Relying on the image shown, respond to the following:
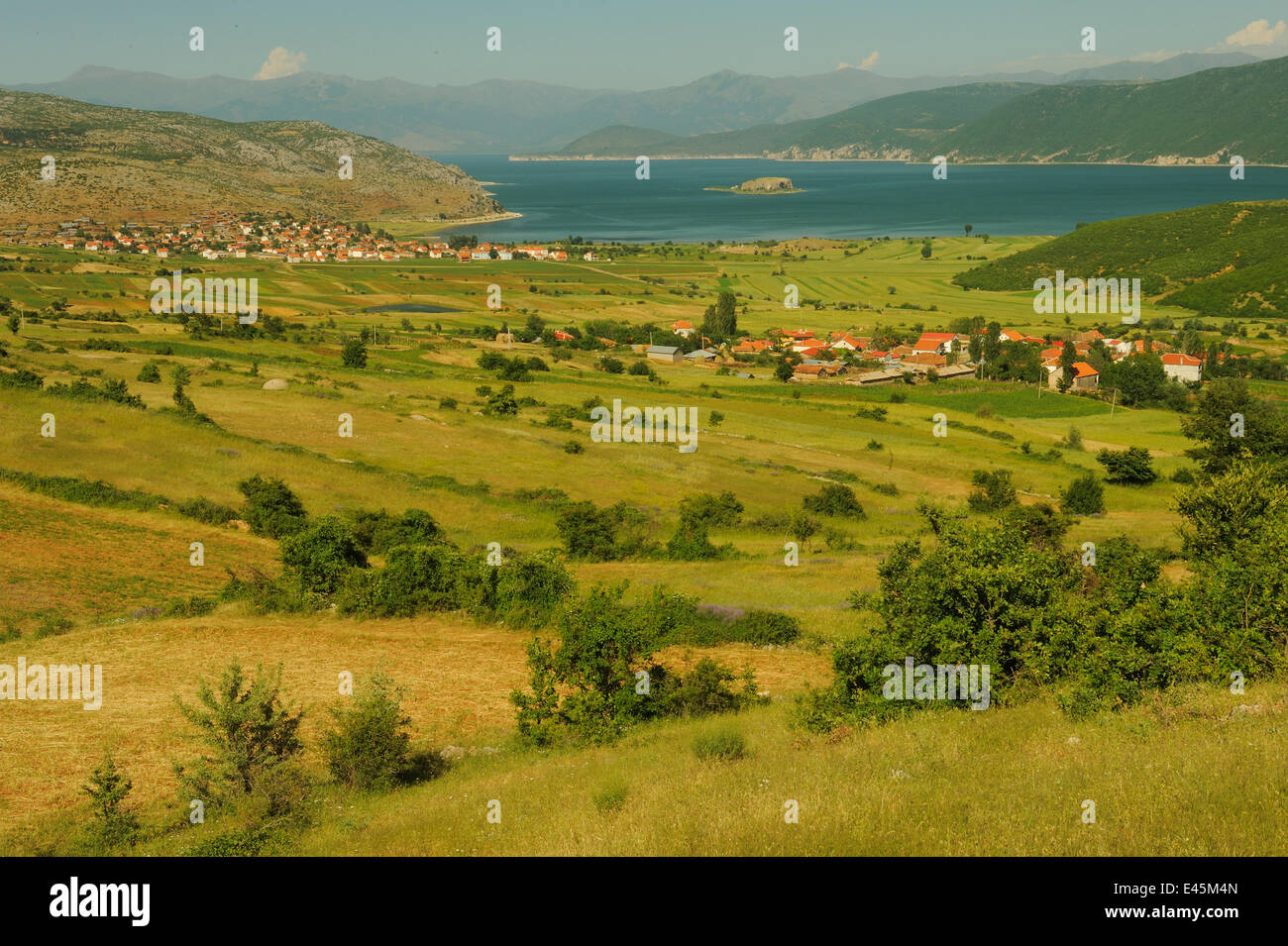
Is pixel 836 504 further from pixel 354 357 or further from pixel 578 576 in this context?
pixel 354 357

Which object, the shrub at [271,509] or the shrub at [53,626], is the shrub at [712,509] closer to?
the shrub at [271,509]

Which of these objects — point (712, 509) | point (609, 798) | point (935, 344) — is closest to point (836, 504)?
point (712, 509)

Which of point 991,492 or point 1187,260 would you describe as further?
point 1187,260

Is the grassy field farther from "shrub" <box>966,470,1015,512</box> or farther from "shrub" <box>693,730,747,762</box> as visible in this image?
"shrub" <box>966,470,1015,512</box>

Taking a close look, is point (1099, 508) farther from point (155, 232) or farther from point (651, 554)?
point (155, 232)

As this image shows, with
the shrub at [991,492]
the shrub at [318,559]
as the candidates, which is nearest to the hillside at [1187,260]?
the shrub at [991,492]

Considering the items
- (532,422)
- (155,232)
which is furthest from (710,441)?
(155,232)
